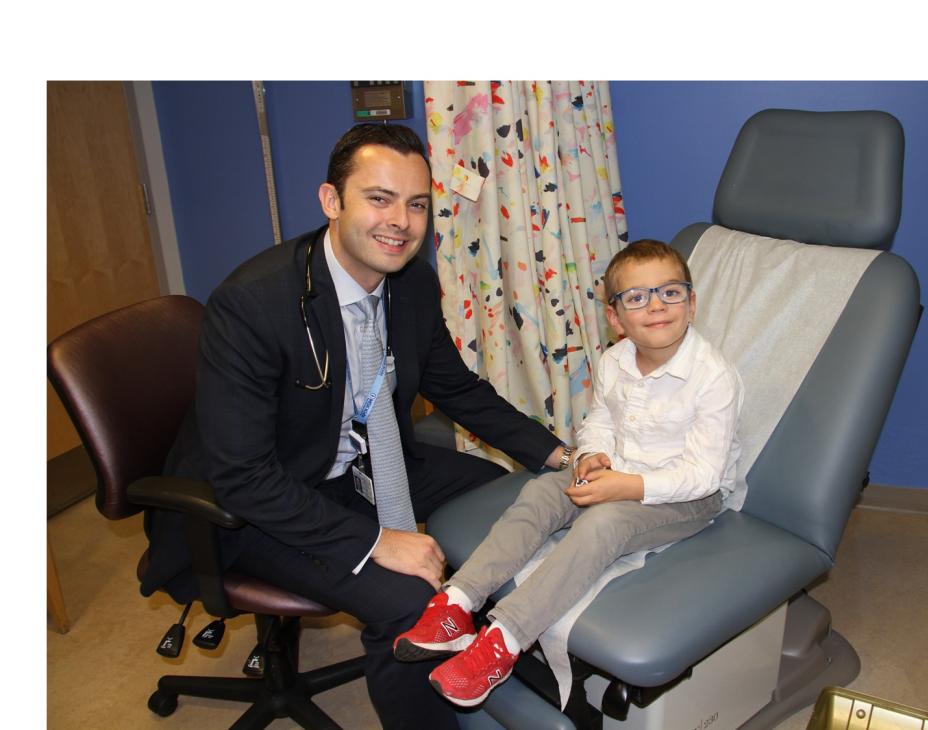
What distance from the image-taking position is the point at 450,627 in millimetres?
1421

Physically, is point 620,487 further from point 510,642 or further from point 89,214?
point 89,214

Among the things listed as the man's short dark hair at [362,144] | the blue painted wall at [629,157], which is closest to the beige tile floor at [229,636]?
the blue painted wall at [629,157]

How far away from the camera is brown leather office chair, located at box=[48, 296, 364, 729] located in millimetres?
1514

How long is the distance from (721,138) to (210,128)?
1.93 metres

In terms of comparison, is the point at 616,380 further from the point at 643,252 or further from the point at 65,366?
the point at 65,366

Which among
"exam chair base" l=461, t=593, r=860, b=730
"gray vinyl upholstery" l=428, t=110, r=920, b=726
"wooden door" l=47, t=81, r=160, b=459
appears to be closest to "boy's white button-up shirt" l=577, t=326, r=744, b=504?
"gray vinyl upholstery" l=428, t=110, r=920, b=726

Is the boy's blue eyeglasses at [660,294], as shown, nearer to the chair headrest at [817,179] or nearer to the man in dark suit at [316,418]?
the chair headrest at [817,179]

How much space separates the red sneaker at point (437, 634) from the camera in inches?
54.7

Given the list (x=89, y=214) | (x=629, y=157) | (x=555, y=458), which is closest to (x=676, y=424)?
(x=555, y=458)

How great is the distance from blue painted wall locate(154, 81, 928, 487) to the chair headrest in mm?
634

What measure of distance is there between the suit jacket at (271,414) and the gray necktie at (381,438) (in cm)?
7

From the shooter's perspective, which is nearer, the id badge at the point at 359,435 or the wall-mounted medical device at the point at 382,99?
the id badge at the point at 359,435

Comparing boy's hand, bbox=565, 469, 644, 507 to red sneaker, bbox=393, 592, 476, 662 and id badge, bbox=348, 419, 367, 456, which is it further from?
id badge, bbox=348, 419, 367, 456
